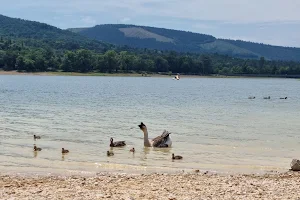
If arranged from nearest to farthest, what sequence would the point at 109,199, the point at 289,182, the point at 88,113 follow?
the point at 109,199, the point at 289,182, the point at 88,113

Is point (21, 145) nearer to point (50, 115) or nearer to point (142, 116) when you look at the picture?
point (50, 115)

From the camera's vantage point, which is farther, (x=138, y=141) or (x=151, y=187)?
(x=138, y=141)

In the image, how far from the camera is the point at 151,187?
14.0 metres

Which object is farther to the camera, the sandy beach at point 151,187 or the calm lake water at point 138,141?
the calm lake water at point 138,141

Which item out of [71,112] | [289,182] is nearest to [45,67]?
[71,112]

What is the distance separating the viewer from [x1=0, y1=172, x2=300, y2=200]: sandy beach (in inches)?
501

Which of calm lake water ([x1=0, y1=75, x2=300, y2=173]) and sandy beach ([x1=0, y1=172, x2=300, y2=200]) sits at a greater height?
sandy beach ([x1=0, y1=172, x2=300, y2=200])

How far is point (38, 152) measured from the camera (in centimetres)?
2120

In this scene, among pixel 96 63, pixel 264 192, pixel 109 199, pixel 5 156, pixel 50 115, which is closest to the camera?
pixel 109 199

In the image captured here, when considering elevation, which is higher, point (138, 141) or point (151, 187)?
point (151, 187)

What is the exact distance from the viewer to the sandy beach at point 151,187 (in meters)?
12.7

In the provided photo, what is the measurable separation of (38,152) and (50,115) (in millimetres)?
16058

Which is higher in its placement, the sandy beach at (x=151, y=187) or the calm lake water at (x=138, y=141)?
the sandy beach at (x=151, y=187)

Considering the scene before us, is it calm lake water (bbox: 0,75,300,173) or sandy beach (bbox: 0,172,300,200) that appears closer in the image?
sandy beach (bbox: 0,172,300,200)
